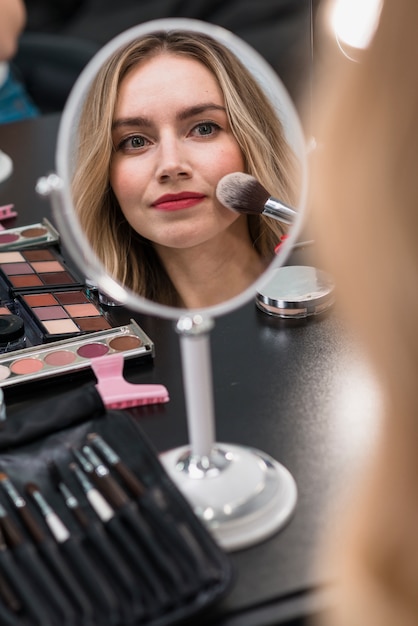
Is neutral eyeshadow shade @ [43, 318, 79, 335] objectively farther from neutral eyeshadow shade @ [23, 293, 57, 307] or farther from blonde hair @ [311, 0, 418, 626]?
blonde hair @ [311, 0, 418, 626]

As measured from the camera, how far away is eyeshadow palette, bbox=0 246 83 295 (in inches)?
41.2

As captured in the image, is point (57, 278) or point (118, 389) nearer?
point (118, 389)

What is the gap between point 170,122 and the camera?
31.1 inches

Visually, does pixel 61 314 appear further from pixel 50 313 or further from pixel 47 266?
pixel 47 266

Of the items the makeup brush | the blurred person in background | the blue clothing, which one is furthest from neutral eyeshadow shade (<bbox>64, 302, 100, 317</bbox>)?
the blue clothing

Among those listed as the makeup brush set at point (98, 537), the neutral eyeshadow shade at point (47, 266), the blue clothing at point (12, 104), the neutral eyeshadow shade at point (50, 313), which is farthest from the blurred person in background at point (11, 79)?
the makeup brush set at point (98, 537)

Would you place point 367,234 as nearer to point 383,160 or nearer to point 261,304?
point 383,160

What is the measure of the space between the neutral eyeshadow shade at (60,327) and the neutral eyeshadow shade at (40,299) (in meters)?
0.04

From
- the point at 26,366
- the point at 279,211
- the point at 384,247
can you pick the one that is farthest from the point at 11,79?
the point at 384,247

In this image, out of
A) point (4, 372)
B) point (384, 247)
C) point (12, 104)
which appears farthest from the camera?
point (12, 104)

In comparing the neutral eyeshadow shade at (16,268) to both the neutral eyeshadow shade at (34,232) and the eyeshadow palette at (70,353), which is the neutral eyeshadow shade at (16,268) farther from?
the eyeshadow palette at (70,353)

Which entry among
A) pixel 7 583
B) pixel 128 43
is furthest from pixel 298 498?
pixel 128 43

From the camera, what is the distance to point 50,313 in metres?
0.99

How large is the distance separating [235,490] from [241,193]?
0.86ft
